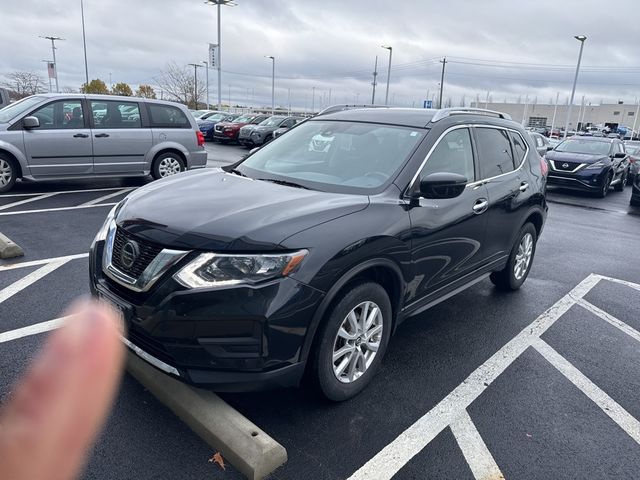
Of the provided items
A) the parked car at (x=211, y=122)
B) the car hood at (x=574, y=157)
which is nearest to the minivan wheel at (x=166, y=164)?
the car hood at (x=574, y=157)

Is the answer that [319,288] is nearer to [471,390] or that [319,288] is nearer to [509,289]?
[471,390]

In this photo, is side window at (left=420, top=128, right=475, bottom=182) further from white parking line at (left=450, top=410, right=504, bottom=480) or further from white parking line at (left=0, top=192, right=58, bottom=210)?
white parking line at (left=0, top=192, right=58, bottom=210)

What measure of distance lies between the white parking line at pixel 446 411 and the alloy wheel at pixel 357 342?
48 centimetres

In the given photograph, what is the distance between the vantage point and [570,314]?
191 inches

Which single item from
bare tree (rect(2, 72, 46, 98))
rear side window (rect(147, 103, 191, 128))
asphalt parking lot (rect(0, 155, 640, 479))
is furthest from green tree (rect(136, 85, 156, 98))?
asphalt parking lot (rect(0, 155, 640, 479))

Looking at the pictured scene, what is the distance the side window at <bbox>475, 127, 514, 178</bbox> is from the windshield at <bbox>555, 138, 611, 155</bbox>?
11360 mm

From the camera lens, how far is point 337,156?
3934 millimetres

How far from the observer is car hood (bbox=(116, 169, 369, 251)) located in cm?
260

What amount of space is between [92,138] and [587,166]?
1224cm

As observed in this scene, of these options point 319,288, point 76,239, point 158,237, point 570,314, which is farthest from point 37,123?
point 570,314

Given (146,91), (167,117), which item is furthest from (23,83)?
(167,117)

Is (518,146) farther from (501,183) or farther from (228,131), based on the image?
(228,131)

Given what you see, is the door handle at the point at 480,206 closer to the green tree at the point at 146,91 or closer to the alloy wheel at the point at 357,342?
the alloy wheel at the point at 357,342

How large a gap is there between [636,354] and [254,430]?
3.30 m
